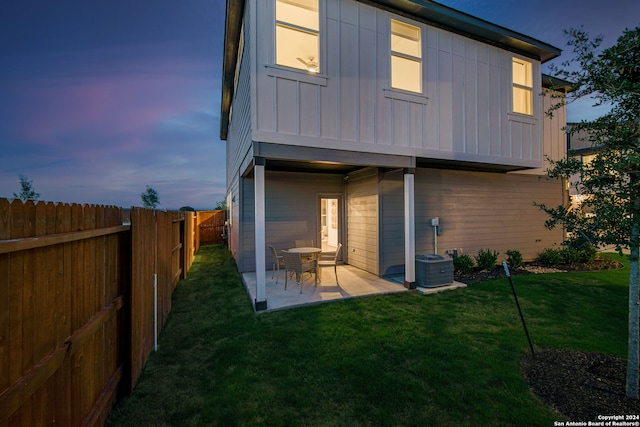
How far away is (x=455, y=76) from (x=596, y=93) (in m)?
4.34

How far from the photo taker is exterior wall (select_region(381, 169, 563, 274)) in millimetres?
7121

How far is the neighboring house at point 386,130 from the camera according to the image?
470cm

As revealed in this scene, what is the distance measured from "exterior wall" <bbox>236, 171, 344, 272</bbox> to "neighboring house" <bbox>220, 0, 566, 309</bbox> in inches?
1.4

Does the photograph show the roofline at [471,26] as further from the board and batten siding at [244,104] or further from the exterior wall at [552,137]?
the board and batten siding at [244,104]

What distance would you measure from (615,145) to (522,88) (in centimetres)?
619

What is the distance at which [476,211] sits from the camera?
7836mm

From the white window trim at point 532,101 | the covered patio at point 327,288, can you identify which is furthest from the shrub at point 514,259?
the white window trim at point 532,101

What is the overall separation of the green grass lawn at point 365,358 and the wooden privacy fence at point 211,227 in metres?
9.08

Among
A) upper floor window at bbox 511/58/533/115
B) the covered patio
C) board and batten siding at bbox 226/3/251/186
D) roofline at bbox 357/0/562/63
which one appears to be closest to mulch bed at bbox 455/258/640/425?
the covered patio

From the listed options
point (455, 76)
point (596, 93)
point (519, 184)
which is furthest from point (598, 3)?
point (596, 93)

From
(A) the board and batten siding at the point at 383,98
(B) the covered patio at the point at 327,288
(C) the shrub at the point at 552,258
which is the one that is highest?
(A) the board and batten siding at the point at 383,98

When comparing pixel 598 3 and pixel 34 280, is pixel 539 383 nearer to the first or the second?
pixel 34 280

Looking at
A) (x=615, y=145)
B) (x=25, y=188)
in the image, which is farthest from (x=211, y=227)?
(x=615, y=145)

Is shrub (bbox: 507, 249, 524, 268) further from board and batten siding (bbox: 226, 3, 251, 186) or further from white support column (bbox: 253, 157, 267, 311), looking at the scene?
board and batten siding (bbox: 226, 3, 251, 186)
